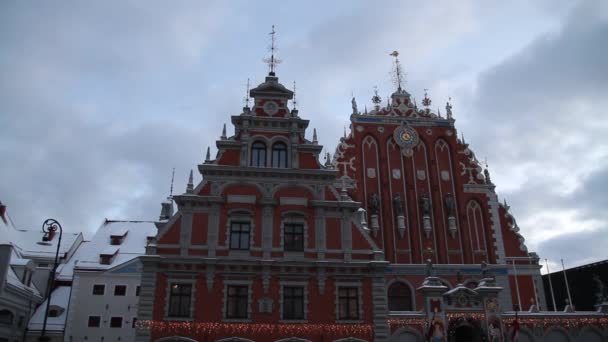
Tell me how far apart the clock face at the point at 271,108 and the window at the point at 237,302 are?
9.75 meters

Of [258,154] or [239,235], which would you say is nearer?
[239,235]

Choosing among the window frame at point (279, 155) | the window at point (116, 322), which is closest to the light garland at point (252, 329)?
the window frame at point (279, 155)

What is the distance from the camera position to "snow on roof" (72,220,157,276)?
36719 mm

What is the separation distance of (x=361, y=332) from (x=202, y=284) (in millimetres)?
7822

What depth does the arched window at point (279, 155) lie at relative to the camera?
26047 millimetres

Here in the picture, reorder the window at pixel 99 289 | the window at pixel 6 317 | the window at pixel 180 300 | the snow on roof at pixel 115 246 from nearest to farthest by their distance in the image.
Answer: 1. the window at pixel 180 300
2. the window at pixel 6 317
3. the window at pixel 99 289
4. the snow on roof at pixel 115 246

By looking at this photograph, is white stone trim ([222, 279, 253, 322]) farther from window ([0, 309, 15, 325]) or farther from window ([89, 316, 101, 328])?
window ([0, 309, 15, 325])

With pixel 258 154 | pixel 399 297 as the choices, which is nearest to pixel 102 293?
pixel 258 154

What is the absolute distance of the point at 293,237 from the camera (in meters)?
24.4

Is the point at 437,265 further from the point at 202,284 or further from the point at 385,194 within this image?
the point at 202,284

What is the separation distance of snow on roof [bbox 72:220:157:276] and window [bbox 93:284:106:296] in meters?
1.36

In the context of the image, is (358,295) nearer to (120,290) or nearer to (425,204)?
(425,204)

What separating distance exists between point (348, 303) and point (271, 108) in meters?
11.4

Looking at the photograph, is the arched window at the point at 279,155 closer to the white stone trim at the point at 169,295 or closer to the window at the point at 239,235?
the window at the point at 239,235
